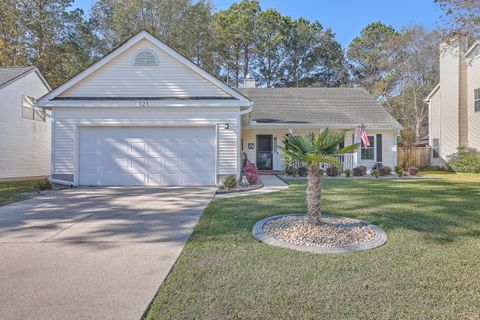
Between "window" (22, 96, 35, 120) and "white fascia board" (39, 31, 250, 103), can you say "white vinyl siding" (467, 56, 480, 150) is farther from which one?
"window" (22, 96, 35, 120)

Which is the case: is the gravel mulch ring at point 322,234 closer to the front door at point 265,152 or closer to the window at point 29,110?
the front door at point 265,152

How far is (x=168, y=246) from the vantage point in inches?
178

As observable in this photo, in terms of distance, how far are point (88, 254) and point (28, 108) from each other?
1646 centimetres

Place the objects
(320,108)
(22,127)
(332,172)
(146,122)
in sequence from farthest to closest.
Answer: (320,108), (22,127), (332,172), (146,122)

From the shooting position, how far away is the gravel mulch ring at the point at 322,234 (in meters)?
4.35

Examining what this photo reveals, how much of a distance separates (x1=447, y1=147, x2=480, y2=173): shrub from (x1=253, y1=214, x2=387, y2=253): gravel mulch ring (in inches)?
646

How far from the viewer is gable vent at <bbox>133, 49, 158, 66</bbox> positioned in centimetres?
1136

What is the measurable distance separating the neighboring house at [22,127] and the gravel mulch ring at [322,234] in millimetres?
15088

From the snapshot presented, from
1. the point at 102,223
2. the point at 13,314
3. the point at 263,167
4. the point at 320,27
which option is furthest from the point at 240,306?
the point at 320,27

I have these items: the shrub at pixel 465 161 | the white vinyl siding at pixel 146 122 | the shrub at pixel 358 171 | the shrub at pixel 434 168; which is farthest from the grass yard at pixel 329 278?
the shrub at pixel 434 168

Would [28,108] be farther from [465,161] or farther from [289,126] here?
[465,161]

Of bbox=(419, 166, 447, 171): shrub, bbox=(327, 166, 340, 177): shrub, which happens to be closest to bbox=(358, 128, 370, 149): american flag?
bbox=(327, 166, 340, 177): shrub

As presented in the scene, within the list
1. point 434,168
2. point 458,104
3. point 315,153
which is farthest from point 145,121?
point 458,104

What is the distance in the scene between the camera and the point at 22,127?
16328mm
